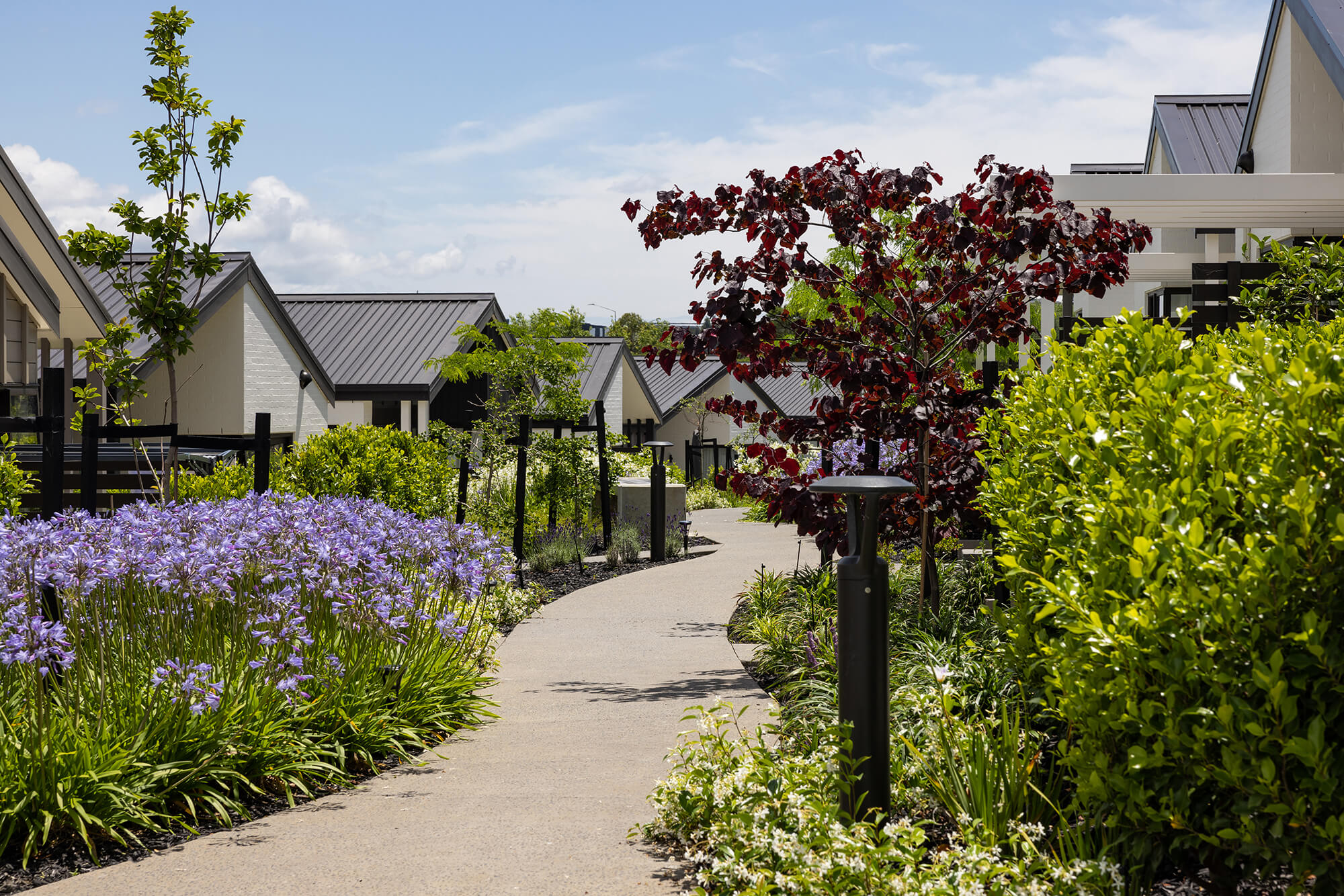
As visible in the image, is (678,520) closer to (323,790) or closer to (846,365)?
(846,365)

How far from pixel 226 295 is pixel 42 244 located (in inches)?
203

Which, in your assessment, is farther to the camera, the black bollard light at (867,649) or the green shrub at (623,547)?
the green shrub at (623,547)

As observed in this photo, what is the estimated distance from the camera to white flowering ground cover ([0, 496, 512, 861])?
438cm

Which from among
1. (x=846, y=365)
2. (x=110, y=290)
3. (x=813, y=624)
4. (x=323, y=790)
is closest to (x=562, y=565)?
(x=813, y=624)

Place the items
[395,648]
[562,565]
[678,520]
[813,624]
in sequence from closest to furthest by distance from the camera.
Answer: [395,648] → [813,624] → [562,565] → [678,520]

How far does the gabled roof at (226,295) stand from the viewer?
60.0 ft

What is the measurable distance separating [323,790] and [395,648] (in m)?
1.08

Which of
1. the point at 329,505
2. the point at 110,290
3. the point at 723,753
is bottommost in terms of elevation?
the point at 723,753

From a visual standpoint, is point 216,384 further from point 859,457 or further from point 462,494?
point 859,457

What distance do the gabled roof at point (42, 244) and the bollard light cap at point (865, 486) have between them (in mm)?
11981

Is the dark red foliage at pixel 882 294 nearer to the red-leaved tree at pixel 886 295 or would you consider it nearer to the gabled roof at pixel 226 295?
the red-leaved tree at pixel 886 295

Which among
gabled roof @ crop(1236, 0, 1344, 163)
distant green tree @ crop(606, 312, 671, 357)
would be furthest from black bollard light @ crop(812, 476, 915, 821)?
distant green tree @ crop(606, 312, 671, 357)

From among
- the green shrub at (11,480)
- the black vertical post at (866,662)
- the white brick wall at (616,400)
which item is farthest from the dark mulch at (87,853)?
the white brick wall at (616,400)

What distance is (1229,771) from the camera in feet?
8.52
